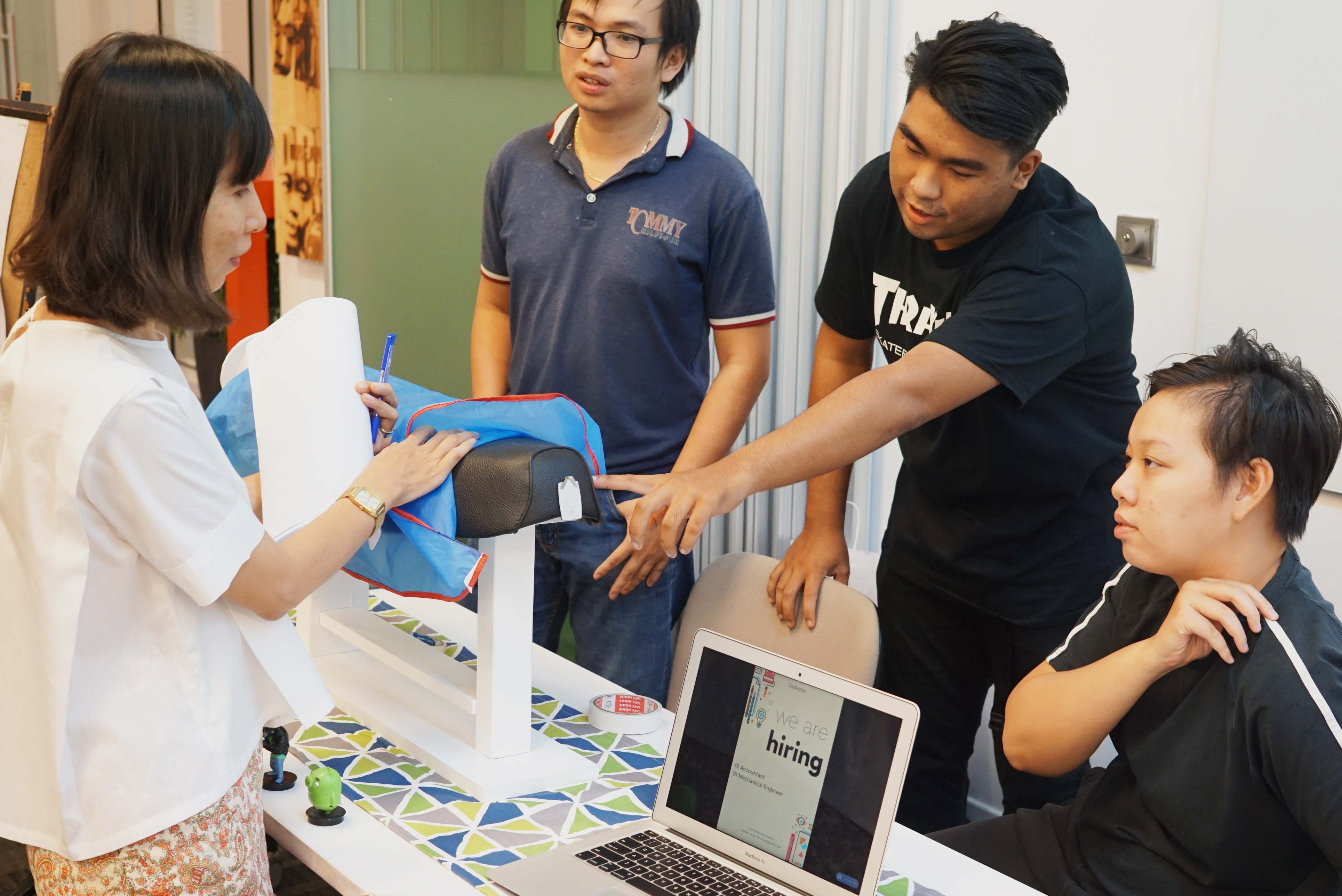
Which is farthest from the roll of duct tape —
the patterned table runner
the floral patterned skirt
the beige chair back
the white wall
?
the white wall

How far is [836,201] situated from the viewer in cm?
273

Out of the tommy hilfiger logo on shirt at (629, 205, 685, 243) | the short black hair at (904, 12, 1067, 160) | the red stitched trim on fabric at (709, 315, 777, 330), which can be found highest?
the short black hair at (904, 12, 1067, 160)

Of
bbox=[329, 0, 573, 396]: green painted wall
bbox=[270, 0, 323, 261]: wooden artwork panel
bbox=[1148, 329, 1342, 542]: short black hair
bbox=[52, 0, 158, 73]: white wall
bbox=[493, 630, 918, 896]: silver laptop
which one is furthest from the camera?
bbox=[52, 0, 158, 73]: white wall

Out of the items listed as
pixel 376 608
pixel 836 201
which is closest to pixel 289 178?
pixel 836 201

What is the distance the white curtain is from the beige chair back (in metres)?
0.63

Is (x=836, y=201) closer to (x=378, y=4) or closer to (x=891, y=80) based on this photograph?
(x=891, y=80)

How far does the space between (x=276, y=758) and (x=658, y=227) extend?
1149mm

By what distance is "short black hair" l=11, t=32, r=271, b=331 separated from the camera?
1.14 metres

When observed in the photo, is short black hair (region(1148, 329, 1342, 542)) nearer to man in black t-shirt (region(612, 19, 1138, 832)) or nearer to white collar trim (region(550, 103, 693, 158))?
man in black t-shirt (region(612, 19, 1138, 832))

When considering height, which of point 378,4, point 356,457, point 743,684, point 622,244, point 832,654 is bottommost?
point 832,654

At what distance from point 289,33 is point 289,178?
49 cm

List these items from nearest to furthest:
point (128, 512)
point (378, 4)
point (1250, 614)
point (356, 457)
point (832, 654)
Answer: point (128, 512) < point (1250, 614) < point (356, 457) < point (832, 654) < point (378, 4)

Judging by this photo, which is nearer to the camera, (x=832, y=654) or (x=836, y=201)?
(x=832, y=654)

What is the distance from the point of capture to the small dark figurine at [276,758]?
1474mm
